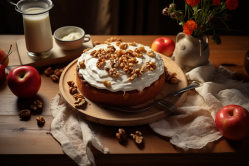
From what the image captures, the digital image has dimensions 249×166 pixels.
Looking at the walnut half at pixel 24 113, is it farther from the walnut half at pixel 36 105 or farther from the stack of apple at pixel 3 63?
the stack of apple at pixel 3 63

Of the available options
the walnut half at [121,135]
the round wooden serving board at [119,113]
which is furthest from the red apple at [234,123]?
the walnut half at [121,135]

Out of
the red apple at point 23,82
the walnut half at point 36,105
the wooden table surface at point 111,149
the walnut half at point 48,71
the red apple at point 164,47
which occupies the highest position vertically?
the red apple at point 164,47

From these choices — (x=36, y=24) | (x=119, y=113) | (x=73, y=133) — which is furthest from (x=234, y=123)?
(x=36, y=24)

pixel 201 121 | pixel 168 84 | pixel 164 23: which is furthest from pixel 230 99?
pixel 164 23

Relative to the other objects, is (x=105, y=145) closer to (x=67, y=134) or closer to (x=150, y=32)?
(x=67, y=134)

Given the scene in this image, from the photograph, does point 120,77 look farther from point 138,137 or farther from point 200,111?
point 200,111

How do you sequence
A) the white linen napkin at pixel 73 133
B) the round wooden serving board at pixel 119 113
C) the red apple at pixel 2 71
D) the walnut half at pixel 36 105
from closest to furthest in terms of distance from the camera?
the white linen napkin at pixel 73 133
the round wooden serving board at pixel 119 113
the walnut half at pixel 36 105
the red apple at pixel 2 71

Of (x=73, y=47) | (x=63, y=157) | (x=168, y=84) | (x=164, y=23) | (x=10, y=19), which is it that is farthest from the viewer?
(x=164, y=23)
